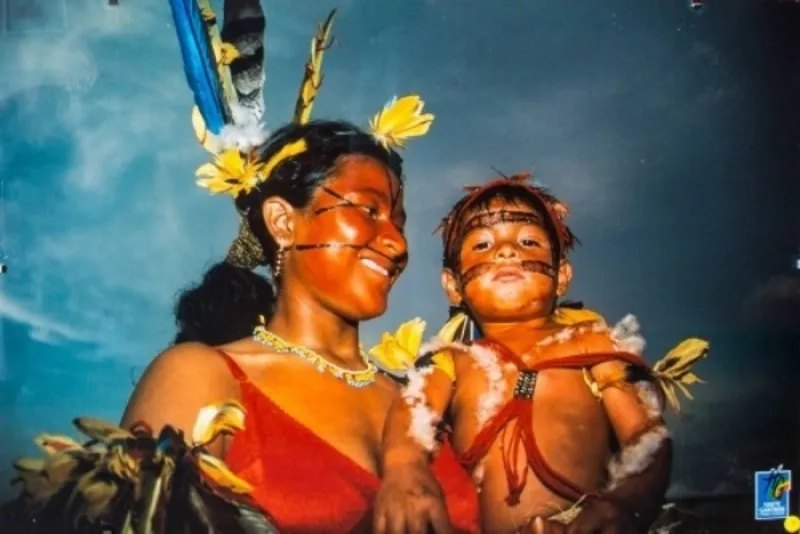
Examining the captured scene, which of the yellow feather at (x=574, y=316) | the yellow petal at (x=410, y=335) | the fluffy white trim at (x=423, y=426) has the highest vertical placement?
the yellow feather at (x=574, y=316)

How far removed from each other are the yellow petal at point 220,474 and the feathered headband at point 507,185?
0.73 metres

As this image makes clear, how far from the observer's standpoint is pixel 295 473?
7.88ft

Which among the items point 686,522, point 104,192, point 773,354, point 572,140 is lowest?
point 686,522

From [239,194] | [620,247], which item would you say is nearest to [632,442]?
[620,247]

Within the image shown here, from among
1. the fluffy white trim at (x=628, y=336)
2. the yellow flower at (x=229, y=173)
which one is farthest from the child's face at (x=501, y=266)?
the yellow flower at (x=229, y=173)

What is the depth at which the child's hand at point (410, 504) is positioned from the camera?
8.05 feet

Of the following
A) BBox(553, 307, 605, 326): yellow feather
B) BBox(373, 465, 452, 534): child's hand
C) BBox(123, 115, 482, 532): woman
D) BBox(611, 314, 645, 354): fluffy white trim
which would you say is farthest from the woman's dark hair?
BBox(611, 314, 645, 354): fluffy white trim

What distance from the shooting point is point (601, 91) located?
2.68 m

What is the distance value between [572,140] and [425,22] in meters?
0.47

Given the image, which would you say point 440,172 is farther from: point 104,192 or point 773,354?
point 773,354

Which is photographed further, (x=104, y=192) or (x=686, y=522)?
(x=686, y=522)

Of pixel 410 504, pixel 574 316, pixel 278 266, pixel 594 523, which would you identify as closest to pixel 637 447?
pixel 594 523

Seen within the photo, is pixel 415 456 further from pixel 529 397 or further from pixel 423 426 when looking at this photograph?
pixel 529 397

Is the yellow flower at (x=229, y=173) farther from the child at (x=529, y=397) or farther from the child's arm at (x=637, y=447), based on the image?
the child's arm at (x=637, y=447)
